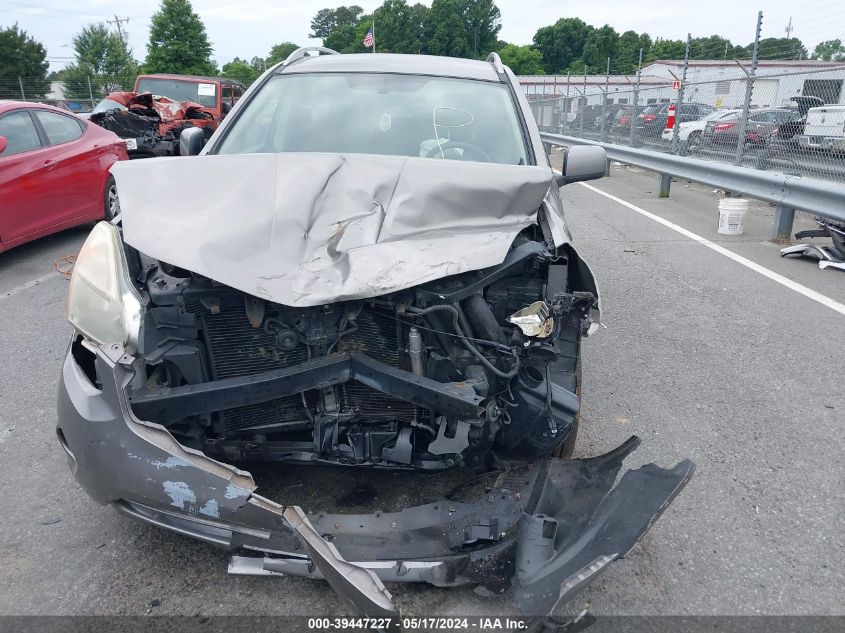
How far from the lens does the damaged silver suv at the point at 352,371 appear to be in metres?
2.25

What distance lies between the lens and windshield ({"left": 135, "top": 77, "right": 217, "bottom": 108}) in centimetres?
1470

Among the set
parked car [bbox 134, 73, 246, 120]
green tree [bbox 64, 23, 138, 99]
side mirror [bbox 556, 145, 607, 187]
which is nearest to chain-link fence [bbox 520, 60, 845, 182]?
side mirror [bbox 556, 145, 607, 187]

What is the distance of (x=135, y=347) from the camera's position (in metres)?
2.32

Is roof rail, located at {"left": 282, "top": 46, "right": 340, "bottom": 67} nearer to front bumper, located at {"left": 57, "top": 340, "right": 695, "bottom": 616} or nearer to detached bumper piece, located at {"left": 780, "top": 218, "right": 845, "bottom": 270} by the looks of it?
front bumper, located at {"left": 57, "top": 340, "right": 695, "bottom": 616}

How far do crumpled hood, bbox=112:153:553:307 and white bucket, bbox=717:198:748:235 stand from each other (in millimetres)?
6275

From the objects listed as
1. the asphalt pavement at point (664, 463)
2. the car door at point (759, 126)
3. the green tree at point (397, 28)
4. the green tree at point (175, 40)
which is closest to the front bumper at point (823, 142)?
the car door at point (759, 126)

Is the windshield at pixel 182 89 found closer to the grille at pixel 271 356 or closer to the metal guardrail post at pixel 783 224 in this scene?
the metal guardrail post at pixel 783 224

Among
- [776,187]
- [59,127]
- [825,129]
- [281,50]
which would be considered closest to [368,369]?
[59,127]

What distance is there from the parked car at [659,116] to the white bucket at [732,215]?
5.20m

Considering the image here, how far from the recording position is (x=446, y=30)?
90562 millimetres

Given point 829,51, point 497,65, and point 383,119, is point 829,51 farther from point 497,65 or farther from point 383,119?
point 383,119

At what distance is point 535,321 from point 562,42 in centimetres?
10611

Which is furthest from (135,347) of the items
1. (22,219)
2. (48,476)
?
(22,219)

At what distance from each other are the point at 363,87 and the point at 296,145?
706mm
